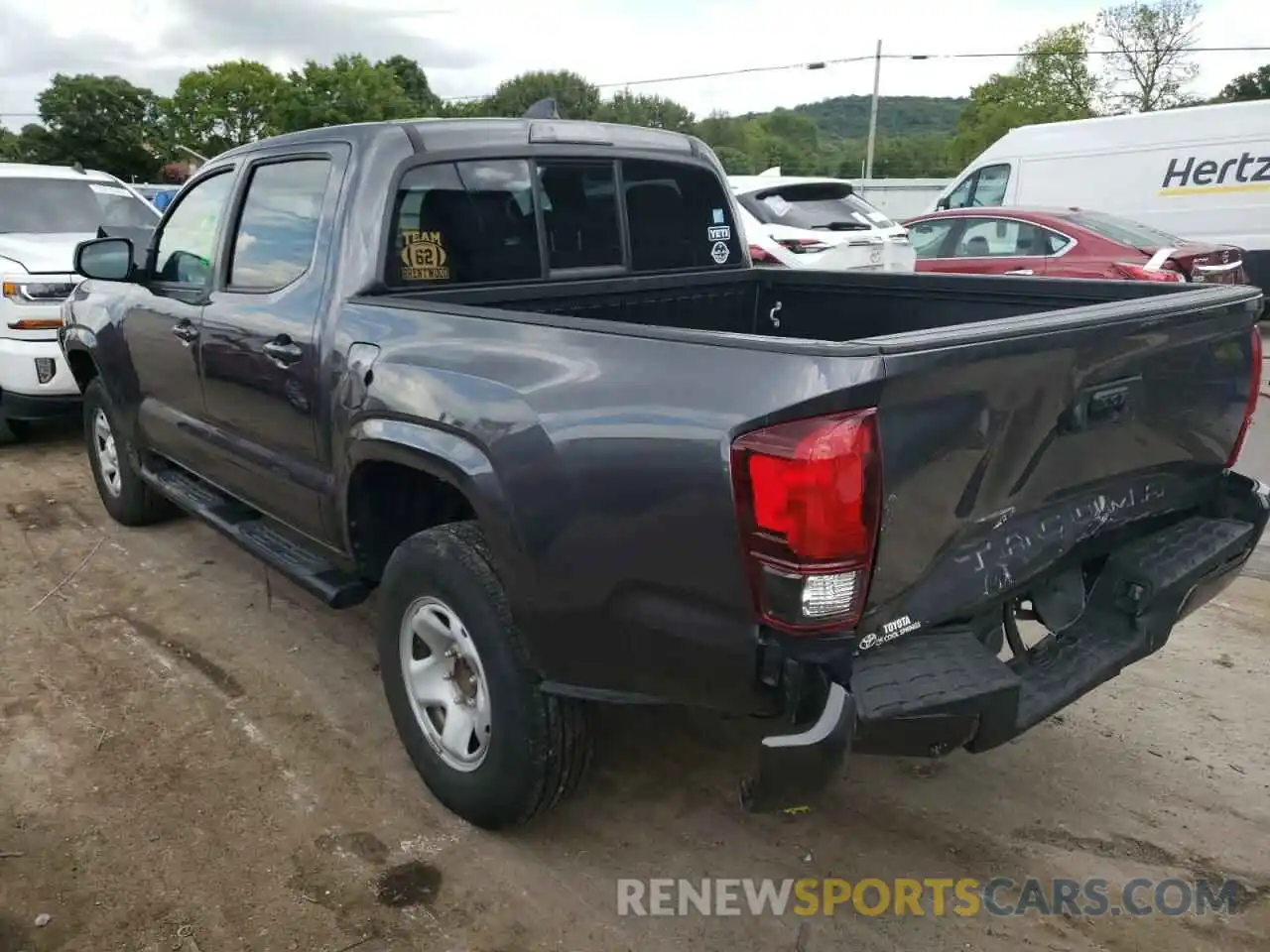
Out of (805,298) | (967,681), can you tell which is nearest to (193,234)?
(805,298)

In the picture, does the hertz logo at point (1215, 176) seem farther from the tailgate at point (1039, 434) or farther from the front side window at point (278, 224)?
the front side window at point (278, 224)

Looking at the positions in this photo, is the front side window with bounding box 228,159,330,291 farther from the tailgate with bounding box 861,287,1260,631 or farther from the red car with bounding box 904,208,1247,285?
the red car with bounding box 904,208,1247,285

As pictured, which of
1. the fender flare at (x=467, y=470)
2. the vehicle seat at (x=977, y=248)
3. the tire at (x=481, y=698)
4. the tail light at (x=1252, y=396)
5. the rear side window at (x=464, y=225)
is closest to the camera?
the fender flare at (x=467, y=470)

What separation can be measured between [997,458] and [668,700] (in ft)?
3.01

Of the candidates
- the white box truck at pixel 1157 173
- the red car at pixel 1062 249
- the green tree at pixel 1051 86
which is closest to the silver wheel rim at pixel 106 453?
the red car at pixel 1062 249

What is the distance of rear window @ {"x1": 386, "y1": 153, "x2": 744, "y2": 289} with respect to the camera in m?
3.23

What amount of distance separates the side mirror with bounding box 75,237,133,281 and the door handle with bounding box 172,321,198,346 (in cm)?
68

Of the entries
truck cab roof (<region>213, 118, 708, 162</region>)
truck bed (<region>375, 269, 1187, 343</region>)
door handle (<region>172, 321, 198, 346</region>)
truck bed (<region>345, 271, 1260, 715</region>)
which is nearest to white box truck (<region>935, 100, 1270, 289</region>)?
truck bed (<region>375, 269, 1187, 343</region>)

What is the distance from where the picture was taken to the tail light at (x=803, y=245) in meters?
9.00

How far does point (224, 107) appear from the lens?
6066 centimetres

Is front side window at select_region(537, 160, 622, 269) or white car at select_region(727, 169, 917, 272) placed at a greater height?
front side window at select_region(537, 160, 622, 269)

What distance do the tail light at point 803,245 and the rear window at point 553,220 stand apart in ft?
16.2

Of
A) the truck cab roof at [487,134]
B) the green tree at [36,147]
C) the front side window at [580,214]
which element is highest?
the truck cab roof at [487,134]

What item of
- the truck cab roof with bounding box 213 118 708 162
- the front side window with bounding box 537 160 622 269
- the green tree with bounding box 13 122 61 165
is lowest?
the green tree with bounding box 13 122 61 165
